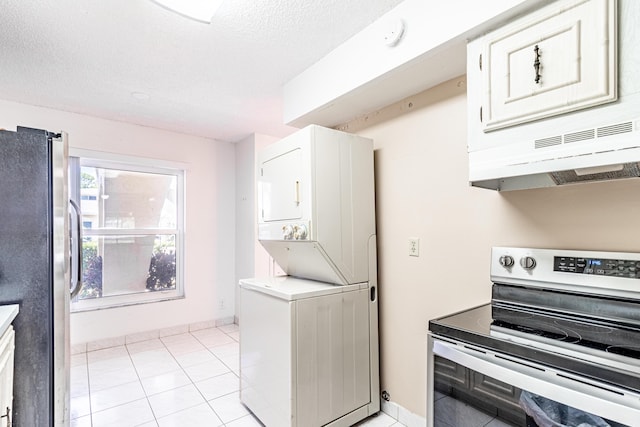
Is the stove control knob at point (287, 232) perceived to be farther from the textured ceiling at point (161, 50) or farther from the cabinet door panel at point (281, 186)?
the textured ceiling at point (161, 50)

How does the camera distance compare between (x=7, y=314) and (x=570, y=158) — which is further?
(x=7, y=314)

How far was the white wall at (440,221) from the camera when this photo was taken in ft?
4.57

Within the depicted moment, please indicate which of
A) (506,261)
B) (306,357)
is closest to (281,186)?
(306,357)

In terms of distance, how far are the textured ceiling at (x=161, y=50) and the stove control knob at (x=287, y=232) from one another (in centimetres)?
115

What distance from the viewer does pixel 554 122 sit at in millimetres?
1186

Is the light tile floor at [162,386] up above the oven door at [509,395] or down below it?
below

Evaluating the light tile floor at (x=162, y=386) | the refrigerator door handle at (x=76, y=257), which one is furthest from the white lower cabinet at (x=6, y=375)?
the light tile floor at (x=162, y=386)

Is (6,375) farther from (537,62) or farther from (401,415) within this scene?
(537,62)

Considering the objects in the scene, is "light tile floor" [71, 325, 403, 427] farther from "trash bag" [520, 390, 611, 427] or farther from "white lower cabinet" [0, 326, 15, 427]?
"trash bag" [520, 390, 611, 427]

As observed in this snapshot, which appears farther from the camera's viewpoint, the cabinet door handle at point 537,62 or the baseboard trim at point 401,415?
the baseboard trim at point 401,415

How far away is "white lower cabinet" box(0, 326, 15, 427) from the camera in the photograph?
1255 millimetres

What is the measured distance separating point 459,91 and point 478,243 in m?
0.88

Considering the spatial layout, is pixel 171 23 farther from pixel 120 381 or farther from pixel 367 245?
pixel 120 381

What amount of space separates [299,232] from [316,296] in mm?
407
